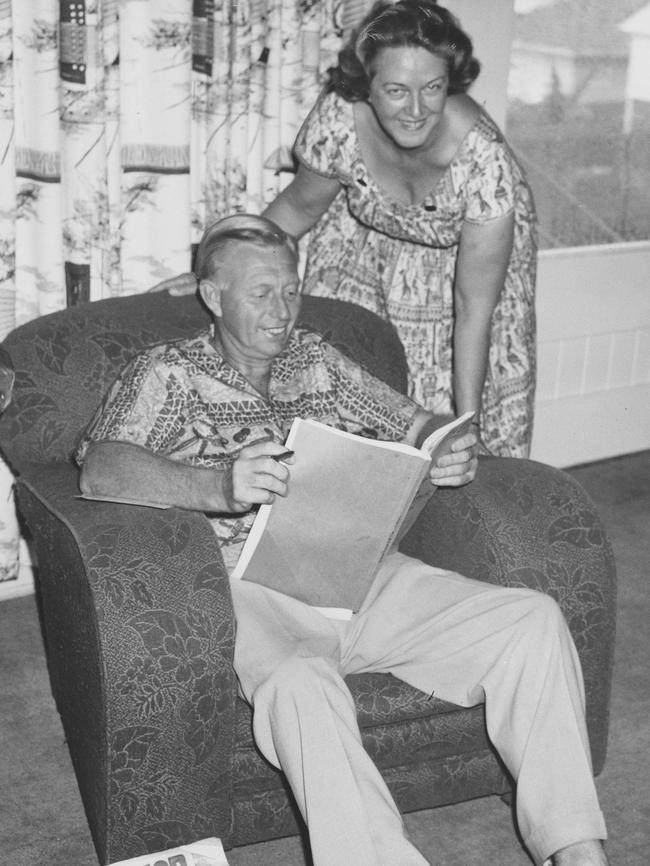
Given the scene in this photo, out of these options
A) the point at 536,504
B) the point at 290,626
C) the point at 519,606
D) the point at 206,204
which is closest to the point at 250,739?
the point at 290,626

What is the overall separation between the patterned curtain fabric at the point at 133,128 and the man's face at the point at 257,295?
2.40 feet

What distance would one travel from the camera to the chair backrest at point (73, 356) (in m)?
2.11

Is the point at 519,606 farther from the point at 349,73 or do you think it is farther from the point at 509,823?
the point at 349,73

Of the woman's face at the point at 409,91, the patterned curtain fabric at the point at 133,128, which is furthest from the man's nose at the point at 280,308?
the patterned curtain fabric at the point at 133,128

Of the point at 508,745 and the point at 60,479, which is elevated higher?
the point at 60,479

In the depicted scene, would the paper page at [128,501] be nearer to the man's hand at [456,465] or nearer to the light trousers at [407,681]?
the light trousers at [407,681]

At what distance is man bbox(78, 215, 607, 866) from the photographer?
1.67 meters

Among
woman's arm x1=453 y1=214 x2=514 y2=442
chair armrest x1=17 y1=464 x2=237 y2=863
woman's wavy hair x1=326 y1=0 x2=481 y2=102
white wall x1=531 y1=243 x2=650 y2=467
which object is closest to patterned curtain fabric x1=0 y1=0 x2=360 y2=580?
Result: woman's wavy hair x1=326 y1=0 x2=481 y2=102

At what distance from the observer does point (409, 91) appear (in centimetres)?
213

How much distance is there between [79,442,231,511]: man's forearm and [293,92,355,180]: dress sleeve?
34.6 inches

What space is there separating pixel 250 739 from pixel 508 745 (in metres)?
0.42

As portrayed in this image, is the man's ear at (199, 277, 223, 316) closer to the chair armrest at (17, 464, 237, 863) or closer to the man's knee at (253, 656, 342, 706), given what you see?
the chair armrest at (17, 464, 237, 863)

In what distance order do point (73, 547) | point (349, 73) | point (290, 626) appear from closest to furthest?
1. point (73, 547)
2. point (290, 626)
3. point (349, 73)

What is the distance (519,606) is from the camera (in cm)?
186
